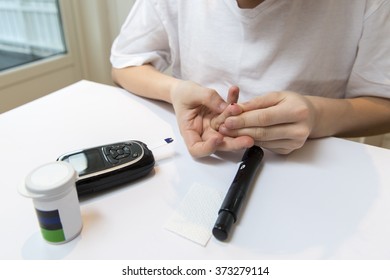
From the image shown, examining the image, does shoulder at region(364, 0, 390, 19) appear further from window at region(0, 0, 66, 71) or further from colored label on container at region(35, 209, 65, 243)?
window at region(0, 0, 66, 71)

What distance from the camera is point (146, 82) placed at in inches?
28.1

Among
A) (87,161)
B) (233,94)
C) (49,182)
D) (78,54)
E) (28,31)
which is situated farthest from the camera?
(78,54)

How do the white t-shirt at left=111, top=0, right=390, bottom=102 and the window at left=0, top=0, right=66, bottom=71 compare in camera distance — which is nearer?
the white t-shirt at left=111, top=0, right=390, bottom=102

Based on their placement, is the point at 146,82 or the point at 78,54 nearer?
the point at 146,82

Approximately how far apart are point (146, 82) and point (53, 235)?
42cm

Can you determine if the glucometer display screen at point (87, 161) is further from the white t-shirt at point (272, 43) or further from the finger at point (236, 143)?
the white t-shirt at point (272, 43)

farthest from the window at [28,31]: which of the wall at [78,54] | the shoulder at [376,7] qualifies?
the shoulder at [376,7]

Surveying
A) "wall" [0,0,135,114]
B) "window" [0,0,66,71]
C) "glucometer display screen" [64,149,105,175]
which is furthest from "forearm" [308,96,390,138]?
"window" [0,0,66,71]

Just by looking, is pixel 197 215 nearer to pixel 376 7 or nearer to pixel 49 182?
pixel 49 182

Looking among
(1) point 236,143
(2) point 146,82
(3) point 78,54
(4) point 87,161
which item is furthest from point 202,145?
(3) point 78,54

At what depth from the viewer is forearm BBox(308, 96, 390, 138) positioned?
57cm

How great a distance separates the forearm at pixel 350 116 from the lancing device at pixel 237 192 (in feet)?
0.44

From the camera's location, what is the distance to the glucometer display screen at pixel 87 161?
0.43 metres
